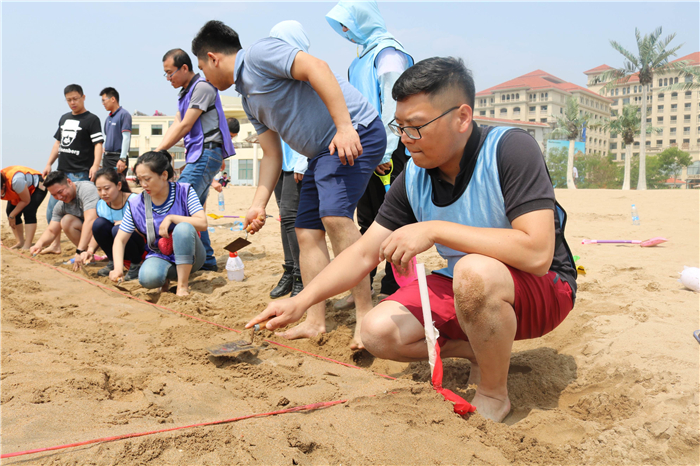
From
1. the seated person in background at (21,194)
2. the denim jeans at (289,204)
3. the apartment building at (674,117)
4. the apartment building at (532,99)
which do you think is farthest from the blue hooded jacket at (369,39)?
the apartment building at (674,117)

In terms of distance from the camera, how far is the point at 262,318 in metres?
1.88

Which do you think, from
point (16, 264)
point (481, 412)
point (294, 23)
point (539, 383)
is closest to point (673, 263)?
point (539, 383)

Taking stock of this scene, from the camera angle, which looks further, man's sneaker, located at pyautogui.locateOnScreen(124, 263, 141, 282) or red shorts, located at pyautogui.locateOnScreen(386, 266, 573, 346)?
man's sneaker, located at pyautogui.locateOnScreen(124, 263, 141, 282)

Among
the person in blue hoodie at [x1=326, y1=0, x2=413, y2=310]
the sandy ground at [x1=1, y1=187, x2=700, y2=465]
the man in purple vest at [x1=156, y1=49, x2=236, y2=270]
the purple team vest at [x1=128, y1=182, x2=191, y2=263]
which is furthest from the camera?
the man in purple vest at [x1=156, y1=49, x2=236, y2=270]

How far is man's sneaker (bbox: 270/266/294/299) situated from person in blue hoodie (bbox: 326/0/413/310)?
1.73ft

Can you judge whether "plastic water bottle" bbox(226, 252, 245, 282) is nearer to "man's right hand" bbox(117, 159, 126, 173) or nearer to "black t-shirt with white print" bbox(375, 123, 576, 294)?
"man's right hand" bbox(117, 159, 126, 173)

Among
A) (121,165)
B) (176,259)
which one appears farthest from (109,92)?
(176,259)

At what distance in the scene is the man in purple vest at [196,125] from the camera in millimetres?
4496

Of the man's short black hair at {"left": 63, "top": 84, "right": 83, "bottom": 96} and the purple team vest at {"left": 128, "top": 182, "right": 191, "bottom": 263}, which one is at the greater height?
the man's short black hair at {"left": 63, "top": 84, "right": 83, "bottom": 96}

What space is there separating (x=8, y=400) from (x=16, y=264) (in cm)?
420

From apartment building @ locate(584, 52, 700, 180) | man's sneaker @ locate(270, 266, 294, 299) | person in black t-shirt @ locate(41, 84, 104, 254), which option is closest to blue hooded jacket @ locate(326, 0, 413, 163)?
man's sneaker @ locate(270, 266, 294, 299)

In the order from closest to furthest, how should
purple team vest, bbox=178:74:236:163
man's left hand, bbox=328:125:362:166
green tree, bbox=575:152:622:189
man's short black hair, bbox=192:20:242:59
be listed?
man's left hand, bbox=328:125:362:166, man's short black hair, bbox=192:20:242:59, purple team vest, bbox=178:74:236:163, green tree, bbox=575:152:622:189

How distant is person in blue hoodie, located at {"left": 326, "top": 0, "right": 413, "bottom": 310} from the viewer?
3480 millimetres

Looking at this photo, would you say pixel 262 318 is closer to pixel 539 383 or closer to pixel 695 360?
pixel 539 383
